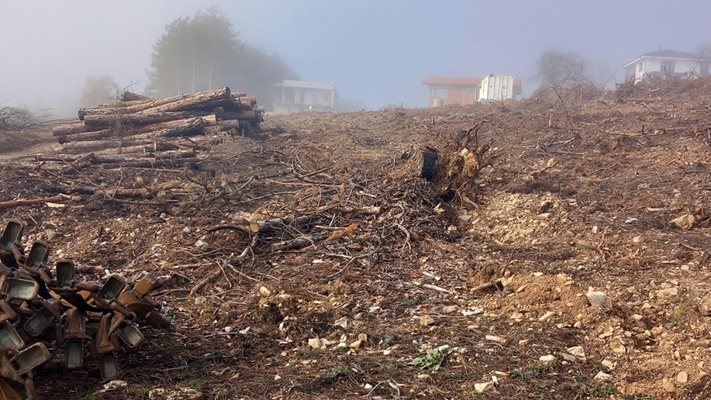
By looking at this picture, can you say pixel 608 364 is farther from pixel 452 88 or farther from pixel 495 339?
pixel 452 88

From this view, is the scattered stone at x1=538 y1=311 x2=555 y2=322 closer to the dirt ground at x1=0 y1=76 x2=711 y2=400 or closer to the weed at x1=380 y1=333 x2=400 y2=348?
the dirt ground at x1=0 y1=76 x2=711 y2=400

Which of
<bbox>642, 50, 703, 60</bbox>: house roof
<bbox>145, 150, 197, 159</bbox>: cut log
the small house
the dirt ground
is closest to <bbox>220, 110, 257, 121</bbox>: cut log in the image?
<bbox>145, 150, 197, 159</bbox>: cut log

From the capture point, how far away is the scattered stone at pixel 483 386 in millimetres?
2887

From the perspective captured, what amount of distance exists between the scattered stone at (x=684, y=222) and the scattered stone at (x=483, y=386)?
12.0 feet

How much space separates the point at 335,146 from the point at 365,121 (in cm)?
634

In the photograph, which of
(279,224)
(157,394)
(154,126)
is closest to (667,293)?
(157,394)

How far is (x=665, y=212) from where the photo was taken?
593 cm

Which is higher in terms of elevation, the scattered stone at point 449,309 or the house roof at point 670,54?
the house roof at point 670,54

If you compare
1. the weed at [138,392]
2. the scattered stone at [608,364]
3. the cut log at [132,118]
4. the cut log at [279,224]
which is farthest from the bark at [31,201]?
the scattered stone at [608,364]

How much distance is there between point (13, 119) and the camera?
1655 cm

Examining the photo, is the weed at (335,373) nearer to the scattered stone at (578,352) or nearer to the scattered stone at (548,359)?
the scattered stone at (548,359)

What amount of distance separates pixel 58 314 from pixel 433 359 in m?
2.18

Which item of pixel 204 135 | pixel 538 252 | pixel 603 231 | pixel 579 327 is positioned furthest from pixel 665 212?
pixel 204 135

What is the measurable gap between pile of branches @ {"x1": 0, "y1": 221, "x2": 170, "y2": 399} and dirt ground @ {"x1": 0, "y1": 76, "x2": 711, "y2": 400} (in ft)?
0.63
